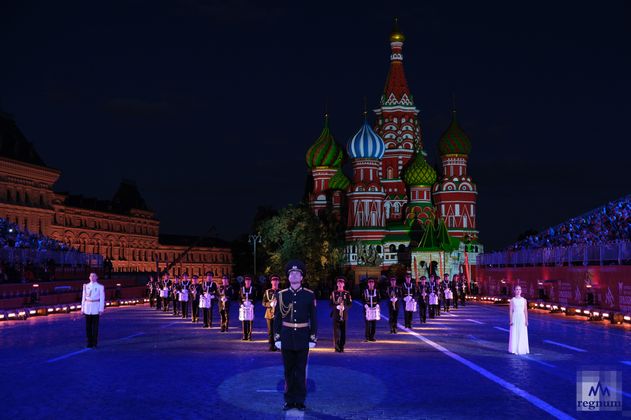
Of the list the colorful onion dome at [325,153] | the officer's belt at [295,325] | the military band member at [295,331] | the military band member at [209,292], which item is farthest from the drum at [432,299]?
the colorful onion dome at [325,153]

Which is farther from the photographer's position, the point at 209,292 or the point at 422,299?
the point at 422,299

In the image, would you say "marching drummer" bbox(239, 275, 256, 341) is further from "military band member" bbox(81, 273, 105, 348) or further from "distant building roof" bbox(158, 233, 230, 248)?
"distant building roof" bbox(158, 233, 230, 248)

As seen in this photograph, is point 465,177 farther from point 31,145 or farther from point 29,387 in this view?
point 29,387

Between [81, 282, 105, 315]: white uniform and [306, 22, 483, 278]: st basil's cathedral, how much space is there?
60.7m

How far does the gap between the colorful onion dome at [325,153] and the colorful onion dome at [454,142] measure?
12.5 m

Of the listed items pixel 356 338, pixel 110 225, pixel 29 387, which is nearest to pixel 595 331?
pixel 356 338

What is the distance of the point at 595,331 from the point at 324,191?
241ft

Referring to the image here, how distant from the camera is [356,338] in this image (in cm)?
2248

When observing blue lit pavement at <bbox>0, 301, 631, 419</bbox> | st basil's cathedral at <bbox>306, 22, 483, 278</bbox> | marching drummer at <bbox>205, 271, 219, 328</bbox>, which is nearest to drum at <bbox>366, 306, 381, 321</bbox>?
blue lit pavement at <bbox>0, 301, 631, 419</bbox>

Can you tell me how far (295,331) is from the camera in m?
11.1

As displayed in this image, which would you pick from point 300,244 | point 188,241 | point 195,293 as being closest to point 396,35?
point 300,244

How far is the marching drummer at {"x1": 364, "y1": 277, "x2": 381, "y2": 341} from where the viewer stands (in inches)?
826

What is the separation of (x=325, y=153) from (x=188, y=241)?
57065mm

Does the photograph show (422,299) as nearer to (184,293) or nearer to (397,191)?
(184,293)
